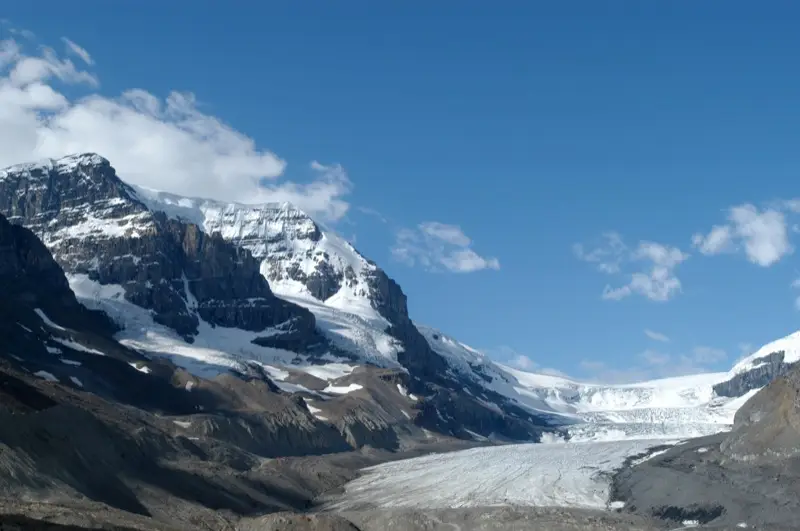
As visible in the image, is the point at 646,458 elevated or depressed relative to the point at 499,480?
elevated

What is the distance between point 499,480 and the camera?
126 meters

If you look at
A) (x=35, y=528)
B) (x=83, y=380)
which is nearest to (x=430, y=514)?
(x=35, y=528)

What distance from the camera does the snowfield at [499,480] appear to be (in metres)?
107

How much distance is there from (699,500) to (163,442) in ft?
191

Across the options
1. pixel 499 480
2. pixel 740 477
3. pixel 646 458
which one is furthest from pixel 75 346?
pixel 740 477

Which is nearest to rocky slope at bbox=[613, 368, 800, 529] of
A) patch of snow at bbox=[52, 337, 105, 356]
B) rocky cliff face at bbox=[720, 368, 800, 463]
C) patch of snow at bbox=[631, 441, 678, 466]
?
rocky cliff face at bbox=[720, 368, 800, 463]

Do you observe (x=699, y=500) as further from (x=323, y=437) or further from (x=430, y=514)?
(x=323, y=437)

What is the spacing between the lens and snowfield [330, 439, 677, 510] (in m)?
107

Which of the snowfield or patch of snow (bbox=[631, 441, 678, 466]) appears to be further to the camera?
patch of snow (bbox=[631, 441, 678, 466])

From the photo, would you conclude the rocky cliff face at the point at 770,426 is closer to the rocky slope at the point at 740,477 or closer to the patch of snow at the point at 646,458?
the rocky slope at the point at 740,477

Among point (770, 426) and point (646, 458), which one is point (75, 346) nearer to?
point (646, 458)

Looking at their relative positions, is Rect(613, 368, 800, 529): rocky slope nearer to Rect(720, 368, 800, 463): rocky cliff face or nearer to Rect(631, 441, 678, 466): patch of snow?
Rect(720, 368, 800, 463): rocky cliff face

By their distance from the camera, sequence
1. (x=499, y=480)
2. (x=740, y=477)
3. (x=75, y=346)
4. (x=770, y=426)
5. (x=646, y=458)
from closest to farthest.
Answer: (x=740, y=477) < (x=770, y=426) < (x=499, y=480) < (x=646, y=458) < (x=75, y=346)

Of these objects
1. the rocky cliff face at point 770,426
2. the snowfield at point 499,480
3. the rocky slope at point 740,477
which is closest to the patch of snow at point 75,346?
the snowfield at point 499,480
